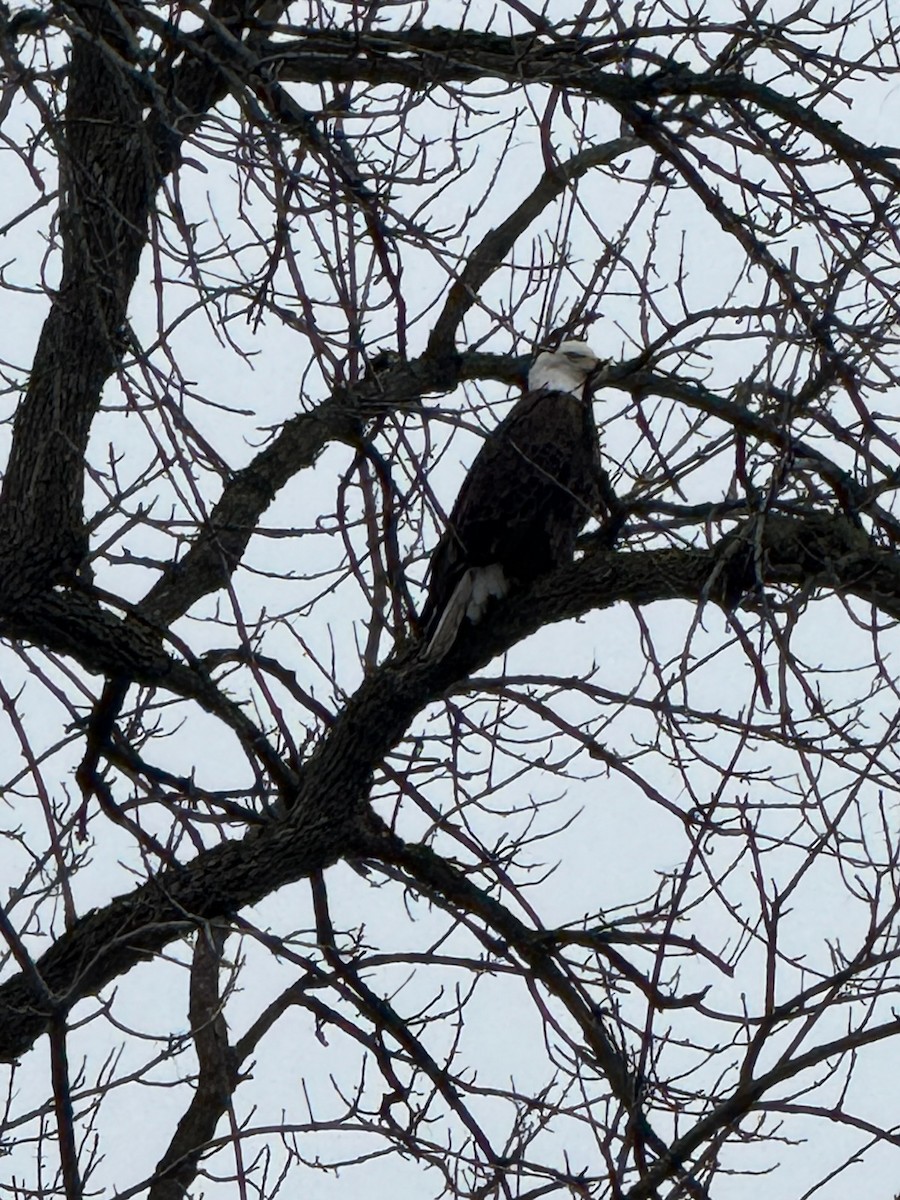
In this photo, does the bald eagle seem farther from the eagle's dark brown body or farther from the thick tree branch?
the thick tree branch

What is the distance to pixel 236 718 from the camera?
11.0 ft

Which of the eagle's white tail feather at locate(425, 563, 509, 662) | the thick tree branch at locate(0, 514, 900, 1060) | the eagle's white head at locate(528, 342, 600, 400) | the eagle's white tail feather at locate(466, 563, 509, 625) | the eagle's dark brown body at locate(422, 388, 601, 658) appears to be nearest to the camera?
the thick tree branch at locate(0, 514, 900, 1060)

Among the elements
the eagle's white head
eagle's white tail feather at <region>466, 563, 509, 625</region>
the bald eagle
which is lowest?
eagle's white tail feather at <region>466, 563, 509, 625</region>

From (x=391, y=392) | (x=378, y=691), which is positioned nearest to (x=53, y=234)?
(x=391, y=392)

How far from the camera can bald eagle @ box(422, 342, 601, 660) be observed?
11.9 ft

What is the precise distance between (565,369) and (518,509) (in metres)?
0.69

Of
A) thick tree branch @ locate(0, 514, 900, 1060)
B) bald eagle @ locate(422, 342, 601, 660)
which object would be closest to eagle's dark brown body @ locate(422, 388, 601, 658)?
bald eagle @ locate(422, 342, 601, 660)

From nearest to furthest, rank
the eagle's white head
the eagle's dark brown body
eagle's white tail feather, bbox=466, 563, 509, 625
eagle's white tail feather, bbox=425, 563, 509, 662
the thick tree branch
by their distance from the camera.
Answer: the thick tree branch, eagle's white tail feather, bbox=425, 563, 509, 662, eagle's white tail feather, bbox=466, 563, 509, 625, the eagle's dark brown body, the eagle's white head

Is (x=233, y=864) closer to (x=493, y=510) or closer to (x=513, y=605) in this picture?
(x=513, y=605)

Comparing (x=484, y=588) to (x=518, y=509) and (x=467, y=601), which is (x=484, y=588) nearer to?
(x=467, y=601)

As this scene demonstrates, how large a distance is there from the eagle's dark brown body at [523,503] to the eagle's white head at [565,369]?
10cm

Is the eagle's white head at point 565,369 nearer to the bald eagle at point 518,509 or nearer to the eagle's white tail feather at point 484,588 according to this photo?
the bald eagle at point 518,509

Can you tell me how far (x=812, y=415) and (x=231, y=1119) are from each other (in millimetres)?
1537

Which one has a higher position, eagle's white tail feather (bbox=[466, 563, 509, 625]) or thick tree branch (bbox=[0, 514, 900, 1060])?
→ eagle's white tail feather (bbox=[466, 563, 509, 625])
